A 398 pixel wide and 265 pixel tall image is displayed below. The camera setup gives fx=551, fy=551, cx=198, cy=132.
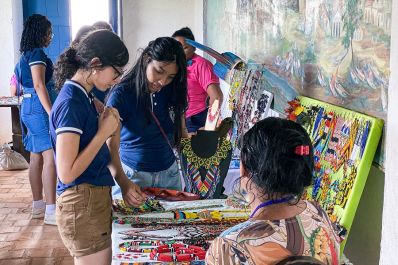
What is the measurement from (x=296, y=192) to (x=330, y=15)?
131 centimetres

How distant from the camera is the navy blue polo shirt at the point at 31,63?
3.99 metres

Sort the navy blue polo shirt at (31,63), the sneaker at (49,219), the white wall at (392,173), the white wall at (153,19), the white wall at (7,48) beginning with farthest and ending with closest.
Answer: the white wall at (153,19) < the white wall at (7,48) < the sneaker at (49,219) < the navy blue polo shirt at (31,63) < the white wall at (392,173)

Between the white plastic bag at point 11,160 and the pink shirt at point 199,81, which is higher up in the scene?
the pink shirt at point 199,81

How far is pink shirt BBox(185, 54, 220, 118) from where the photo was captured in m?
4.06

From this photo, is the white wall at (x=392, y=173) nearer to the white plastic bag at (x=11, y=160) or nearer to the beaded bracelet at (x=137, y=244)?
the beaded bracelet at (x=137, y=244)

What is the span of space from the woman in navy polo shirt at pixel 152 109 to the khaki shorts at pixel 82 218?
497mm

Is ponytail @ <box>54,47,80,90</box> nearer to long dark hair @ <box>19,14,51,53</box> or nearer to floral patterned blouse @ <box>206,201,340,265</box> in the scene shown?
floral patterned blouse @ <box>206,201,340,265</box>

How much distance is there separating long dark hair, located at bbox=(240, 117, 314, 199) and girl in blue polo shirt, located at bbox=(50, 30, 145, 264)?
0.72m

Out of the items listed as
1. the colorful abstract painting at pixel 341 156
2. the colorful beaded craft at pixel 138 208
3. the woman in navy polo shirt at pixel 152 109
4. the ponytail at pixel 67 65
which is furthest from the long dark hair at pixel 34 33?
the colorful abstract painting at pixel 341 156

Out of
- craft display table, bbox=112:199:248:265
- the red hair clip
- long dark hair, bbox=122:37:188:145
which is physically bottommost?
craft display table, bbox=112:199:248:265

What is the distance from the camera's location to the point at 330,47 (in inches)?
96.6

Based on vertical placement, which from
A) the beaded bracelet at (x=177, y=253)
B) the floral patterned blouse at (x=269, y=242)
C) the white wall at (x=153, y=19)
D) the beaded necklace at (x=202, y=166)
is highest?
the white wall at (x=153, y=19)

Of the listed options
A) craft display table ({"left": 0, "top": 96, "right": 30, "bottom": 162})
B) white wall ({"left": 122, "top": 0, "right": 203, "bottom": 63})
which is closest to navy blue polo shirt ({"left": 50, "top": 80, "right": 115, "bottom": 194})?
craft display table ({"left": 0, "top": 96, "right": 30, "bottom": 162})

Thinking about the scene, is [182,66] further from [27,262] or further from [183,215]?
[27,262]
